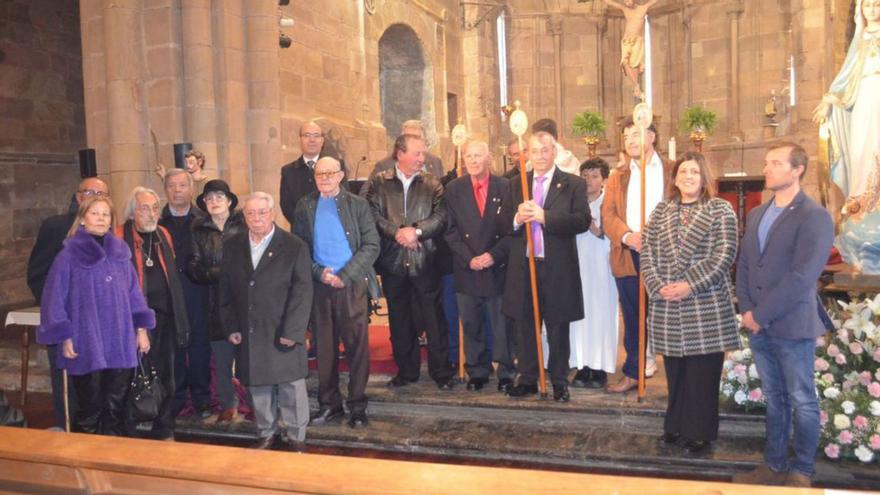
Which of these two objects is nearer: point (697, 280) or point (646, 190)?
point (697, 280)

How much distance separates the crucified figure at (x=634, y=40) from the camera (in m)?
11.0

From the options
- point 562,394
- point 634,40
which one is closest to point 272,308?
point 562,394

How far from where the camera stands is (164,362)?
4.43m

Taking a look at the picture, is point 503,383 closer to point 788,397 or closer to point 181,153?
point 788,397

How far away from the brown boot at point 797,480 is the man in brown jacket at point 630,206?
4.12ft

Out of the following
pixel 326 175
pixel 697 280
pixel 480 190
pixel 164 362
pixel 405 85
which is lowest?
pixel 164 362

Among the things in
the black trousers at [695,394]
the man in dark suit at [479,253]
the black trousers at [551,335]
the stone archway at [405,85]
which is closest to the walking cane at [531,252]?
the black trousers at [551,335]

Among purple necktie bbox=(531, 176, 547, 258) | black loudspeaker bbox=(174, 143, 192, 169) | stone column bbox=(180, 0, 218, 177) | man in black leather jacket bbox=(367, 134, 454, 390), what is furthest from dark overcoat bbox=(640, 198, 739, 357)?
stone column bbox=(180, 0, 218, 177)

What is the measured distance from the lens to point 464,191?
476 centimetres

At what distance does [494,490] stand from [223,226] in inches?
129

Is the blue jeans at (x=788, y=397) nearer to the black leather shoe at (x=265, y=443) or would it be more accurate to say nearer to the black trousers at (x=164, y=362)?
the black leather shoe at (x=265, y=443)

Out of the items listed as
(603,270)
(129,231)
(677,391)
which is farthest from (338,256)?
(677,391)

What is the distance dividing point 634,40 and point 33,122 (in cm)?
818

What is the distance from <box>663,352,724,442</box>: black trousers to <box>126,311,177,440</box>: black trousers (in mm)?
2815
